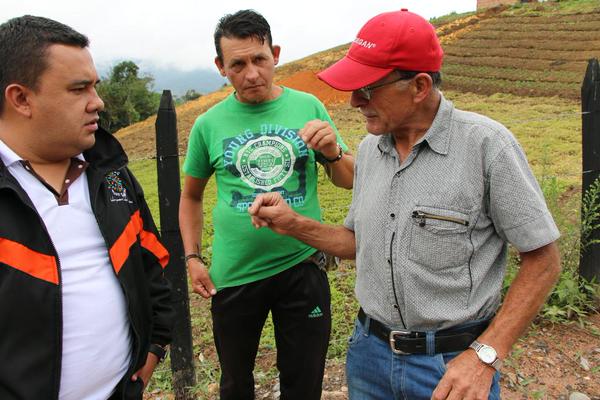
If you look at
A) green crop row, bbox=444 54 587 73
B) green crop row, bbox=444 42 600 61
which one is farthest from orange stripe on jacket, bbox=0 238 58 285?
green crop row, bbox=444 42 600 61

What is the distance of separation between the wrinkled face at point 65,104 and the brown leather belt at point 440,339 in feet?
3.80

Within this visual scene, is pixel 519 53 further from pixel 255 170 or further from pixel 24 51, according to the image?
pixel 24 51

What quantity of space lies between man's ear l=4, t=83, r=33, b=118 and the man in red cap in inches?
35.9

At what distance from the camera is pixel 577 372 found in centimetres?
323

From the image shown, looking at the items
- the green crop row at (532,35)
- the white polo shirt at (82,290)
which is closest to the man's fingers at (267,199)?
the white polo shirt at (82,290)

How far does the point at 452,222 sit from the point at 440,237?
0.19ft

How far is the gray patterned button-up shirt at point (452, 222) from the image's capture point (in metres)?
1.52

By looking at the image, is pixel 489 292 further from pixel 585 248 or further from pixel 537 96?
pixel 537 96

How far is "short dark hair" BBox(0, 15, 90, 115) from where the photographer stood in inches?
60.0

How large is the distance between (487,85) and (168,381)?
19.2m

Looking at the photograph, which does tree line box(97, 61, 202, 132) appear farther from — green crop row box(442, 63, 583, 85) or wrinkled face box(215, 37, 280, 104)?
wrinkled face box(215, 37, 280, 104)

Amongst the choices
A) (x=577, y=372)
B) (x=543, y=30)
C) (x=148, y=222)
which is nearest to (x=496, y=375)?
(x=148, y=222)

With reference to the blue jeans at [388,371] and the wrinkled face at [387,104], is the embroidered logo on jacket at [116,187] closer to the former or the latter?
the wrinkled face at [387,104]

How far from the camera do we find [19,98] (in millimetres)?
1544
